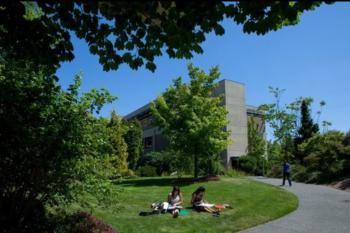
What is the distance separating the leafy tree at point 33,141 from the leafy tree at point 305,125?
38.4 m

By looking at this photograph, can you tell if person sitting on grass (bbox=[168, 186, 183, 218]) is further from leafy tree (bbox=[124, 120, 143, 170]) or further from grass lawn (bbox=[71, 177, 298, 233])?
leafy tree (bbox=[124, 120, 143, 170])

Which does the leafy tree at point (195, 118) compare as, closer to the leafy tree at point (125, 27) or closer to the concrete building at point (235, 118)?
the concrete building at point (235, 118)

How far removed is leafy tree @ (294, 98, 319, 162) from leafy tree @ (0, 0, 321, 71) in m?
40.9

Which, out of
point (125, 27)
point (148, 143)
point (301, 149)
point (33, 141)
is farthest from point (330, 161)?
point (148, 143)

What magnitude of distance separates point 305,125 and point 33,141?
4015 centimetres

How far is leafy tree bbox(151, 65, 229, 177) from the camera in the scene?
995 inches

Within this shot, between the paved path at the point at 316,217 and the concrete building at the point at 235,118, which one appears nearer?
the paved path at the point at 316,217

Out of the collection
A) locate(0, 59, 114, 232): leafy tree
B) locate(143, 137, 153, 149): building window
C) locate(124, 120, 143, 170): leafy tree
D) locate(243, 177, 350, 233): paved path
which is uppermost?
locate(143, 137, 153, 149): building window

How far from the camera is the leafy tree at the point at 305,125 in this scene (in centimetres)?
4403

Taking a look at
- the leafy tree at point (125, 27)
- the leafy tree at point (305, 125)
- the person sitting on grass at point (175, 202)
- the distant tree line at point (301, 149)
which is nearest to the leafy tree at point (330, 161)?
the distant tree line at point (301, 149)

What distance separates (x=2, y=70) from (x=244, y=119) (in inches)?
1439

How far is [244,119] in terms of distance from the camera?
43625 mm

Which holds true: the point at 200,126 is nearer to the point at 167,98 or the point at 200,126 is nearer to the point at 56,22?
the point at 167,98

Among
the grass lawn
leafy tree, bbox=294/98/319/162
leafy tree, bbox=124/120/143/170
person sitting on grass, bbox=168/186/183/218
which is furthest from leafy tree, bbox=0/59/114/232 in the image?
leafy tree, bbox=294/98/319/162
